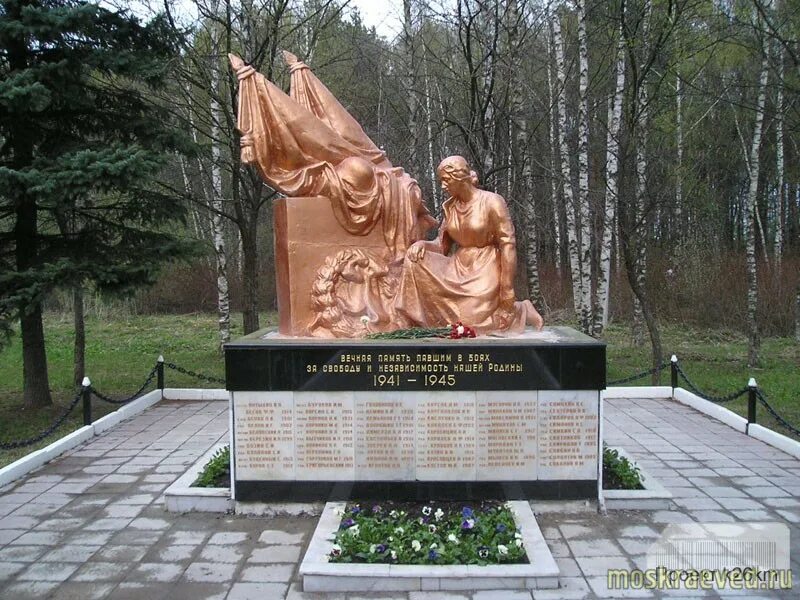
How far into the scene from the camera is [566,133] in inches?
432

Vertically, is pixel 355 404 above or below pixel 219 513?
above

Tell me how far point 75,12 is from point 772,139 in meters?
17.9

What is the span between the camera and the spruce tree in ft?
24.0

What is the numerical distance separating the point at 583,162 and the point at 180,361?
27.1 feet

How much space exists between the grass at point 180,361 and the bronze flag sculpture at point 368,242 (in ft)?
12.4

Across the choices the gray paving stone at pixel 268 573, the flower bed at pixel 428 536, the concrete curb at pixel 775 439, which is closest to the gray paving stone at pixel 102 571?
the gray paving stone at pixel 268 573

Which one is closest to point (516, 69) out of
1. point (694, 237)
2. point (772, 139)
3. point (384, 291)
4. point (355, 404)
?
point (384, 291)

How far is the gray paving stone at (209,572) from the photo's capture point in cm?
406

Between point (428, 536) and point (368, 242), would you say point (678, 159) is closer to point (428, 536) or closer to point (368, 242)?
point (368, 242)

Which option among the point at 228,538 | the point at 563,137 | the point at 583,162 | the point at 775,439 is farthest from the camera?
the point at 563,137

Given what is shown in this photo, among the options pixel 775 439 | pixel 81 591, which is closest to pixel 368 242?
pixel 81 591

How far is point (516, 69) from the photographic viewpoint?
9.73 metres

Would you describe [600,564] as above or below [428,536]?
below

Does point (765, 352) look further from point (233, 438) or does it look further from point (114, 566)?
Result: point (114, 566)
